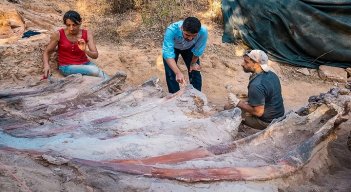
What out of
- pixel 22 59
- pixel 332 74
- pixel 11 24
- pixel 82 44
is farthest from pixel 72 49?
pixel 332 74

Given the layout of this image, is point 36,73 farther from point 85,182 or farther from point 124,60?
point 85,182

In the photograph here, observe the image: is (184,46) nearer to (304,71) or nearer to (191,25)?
(191,25)

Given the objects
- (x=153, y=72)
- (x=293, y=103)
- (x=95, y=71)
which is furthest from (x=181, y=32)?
(x=293, y=103)

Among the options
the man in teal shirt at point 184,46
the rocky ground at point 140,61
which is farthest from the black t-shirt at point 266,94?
the man in teal shirt at point 184,46

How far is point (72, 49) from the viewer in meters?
4.36

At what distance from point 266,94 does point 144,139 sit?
1.51m

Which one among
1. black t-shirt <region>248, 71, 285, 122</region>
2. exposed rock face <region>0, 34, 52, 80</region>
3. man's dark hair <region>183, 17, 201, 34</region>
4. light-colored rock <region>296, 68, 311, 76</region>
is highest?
man's dark hair <region>183, 17, 201, 34</region>

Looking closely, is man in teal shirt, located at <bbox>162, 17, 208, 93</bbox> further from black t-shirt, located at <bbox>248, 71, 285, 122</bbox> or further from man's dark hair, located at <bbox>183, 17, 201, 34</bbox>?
black t-shirt, located at <bbox>248, 71, 285, 122</bbox>

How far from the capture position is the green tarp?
6395mm

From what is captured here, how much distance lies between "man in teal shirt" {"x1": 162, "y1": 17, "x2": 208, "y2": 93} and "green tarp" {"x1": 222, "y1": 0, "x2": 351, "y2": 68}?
2.52 meters

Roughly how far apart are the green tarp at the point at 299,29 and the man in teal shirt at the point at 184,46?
2525mm

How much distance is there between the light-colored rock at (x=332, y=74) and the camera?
6195 mm

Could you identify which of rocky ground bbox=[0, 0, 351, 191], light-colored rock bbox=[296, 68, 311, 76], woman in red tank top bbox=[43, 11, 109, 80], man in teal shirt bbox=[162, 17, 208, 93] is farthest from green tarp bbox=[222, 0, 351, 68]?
woman in red tank top bbox=[43, 11, 109, 80]

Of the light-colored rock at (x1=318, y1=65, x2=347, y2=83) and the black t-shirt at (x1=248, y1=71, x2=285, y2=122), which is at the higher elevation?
the black t-shirt at (x1=248, y1=71, x2=285, y2=122)
